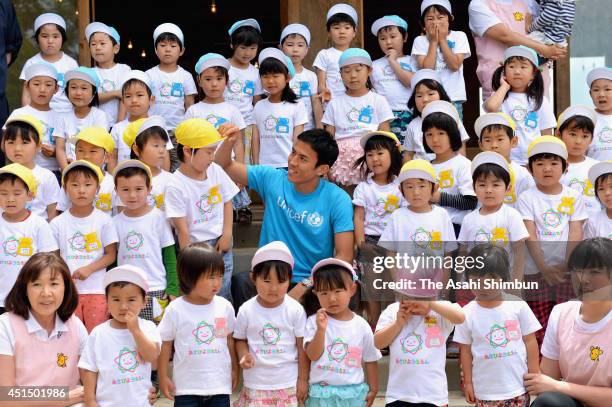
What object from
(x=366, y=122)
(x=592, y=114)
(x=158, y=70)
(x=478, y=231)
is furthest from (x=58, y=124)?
(x=592, y=114)

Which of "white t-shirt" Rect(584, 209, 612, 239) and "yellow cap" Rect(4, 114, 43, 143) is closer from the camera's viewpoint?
"white t-shirt" Rect(584, 209, 612, 239)

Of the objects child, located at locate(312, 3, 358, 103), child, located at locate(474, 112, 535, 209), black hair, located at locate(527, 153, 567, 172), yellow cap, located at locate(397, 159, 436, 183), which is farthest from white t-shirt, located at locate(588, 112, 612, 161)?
child, located at locate(312, 3, 358, 103)

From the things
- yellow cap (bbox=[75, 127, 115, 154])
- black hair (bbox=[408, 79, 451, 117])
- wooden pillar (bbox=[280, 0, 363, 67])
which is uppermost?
wooden pillar (bbox=[280, 0, 363, 67])

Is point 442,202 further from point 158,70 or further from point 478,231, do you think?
point 158,70

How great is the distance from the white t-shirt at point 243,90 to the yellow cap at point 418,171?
6.99ft

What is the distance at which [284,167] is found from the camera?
7125mm

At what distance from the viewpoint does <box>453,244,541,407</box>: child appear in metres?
4.70

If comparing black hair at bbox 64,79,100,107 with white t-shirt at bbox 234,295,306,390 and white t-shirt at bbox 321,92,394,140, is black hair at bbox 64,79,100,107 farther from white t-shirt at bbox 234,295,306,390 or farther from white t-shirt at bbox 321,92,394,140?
white t-shirt at bbox 234,295,306,390

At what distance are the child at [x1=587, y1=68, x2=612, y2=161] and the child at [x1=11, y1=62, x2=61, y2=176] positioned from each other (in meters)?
3.79

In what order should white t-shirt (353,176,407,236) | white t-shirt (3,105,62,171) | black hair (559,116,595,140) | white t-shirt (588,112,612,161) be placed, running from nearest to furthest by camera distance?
white t-shirt (353,176,407,236)
black hair (559,116,595,140)
white t-shirt (588,112,612,161)
white t-shirt (3,105,62,171)

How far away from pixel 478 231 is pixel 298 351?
1.41 meters

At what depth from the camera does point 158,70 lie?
7.62m

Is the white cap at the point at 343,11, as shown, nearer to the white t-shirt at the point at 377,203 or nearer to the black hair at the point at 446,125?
the black hair at the point at 446,125

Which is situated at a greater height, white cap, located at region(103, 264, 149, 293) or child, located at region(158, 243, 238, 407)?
white cap, located at region(103, 264, 149, 293)
